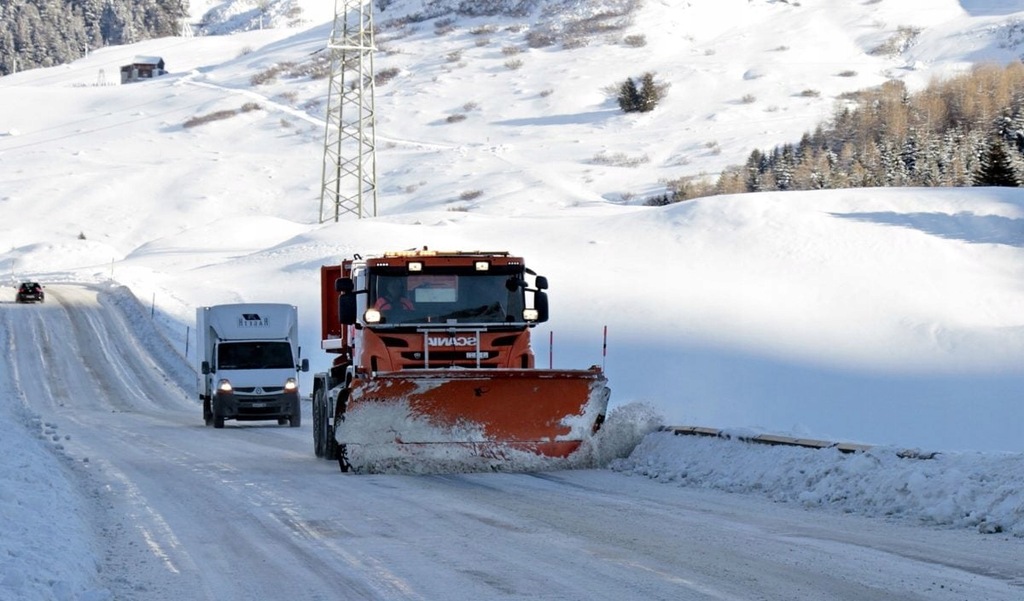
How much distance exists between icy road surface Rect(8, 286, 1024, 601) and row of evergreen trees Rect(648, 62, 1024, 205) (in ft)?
218

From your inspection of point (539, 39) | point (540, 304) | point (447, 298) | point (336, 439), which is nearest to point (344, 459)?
point (336, 439)

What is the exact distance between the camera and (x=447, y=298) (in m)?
17.6

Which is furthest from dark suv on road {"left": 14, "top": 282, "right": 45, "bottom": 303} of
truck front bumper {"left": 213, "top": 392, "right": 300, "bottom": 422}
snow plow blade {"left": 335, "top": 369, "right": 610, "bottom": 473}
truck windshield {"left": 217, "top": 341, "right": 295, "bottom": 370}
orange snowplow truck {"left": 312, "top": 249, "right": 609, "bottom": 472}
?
snow plow blade {"left": 335, "top": 369, "right": 610, "bottom": 473}

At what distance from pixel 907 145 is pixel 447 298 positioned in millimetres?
82349

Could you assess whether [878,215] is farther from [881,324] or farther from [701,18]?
[701,18]

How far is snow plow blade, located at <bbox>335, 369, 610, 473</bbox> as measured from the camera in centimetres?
1659

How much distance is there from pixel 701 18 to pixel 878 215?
321ft

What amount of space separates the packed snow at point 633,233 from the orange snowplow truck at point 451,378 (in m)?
1.07

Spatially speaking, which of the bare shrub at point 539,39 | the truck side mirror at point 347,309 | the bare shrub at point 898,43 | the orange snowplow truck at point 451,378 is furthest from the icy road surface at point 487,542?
the bare shrub at point 539,39

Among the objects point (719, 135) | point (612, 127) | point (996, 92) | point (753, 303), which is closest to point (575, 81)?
point (612, 127)

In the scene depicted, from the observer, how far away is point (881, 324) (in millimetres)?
44719

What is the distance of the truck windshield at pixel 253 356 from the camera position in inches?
1229

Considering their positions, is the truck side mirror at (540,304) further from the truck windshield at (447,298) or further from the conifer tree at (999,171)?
the conifer tree at (999,171)

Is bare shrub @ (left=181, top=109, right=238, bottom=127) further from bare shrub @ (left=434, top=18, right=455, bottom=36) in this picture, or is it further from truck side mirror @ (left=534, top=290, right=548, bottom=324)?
truck side mirror @ (left=534, top=290, right=548, bottom=324)
